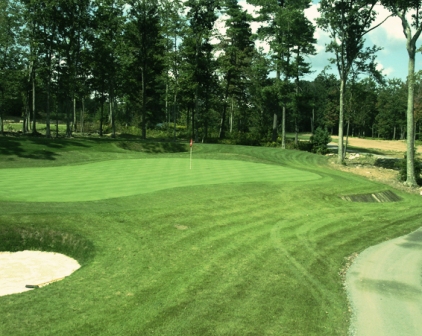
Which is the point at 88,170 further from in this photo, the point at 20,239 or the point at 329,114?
the point at 329,114

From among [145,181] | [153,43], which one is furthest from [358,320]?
[153,43]

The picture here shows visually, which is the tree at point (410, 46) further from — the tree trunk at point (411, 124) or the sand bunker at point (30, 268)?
the sand bunker at point (30, 268)

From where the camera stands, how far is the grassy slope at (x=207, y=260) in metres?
6.44

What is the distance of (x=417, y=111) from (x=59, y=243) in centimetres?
7760

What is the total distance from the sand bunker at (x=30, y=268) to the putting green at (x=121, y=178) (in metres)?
3.36

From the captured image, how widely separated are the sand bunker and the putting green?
3361mm

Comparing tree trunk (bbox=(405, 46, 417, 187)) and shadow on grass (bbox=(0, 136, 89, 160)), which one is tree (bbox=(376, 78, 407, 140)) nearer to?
tree trunk (bbox=(405, 46, 417, 187))

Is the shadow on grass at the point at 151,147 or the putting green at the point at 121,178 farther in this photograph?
the shadow on grass at the point at 151,147

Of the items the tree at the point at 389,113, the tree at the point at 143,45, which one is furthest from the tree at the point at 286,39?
the tree at the point at 389,113

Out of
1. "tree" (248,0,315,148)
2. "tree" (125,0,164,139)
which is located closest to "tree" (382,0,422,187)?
"tree" (248,0,315,148)

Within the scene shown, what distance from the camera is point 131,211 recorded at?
12.5m

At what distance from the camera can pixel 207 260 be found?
369 inches

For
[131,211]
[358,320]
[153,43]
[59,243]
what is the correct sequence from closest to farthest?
[358,320], [59,243], [131,211], [153,43]

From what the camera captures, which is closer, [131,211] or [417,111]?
[131,211]
